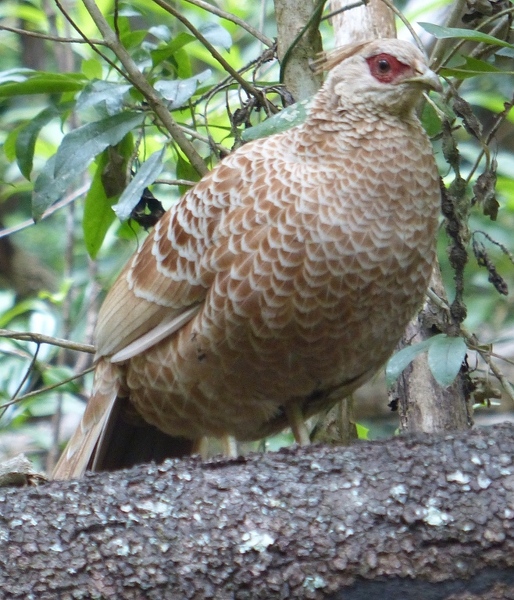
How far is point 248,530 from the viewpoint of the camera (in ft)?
6.73

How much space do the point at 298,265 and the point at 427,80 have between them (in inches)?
26.0

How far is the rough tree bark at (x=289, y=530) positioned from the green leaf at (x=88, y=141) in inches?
47.3

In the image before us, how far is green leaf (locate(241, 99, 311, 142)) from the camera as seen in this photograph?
2.81m

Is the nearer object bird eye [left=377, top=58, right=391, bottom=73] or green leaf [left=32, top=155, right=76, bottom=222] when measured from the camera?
bird eye [left=377, top=58, right=391, bottom=73]

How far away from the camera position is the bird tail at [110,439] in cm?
321

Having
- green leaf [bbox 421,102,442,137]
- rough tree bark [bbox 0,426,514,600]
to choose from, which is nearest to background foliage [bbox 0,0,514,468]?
green leaf [bbox 421,102,442,137]

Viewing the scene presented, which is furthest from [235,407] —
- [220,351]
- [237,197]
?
[237,197]

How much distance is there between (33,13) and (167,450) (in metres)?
2.98

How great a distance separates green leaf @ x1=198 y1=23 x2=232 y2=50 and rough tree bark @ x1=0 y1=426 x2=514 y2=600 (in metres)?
1.59

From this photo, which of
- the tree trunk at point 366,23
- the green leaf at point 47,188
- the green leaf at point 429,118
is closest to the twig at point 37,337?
the green leaf at point 47,188

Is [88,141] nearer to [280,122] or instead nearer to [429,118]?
[280,122]

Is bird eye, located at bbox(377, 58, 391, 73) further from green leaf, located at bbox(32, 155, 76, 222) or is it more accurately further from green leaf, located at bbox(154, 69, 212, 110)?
green leaf, located at bbox(32, 155, 76, 222)

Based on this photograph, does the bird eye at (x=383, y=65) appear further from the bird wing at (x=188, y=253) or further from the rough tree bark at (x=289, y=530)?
the rough tree bark at (x=289, y=530)

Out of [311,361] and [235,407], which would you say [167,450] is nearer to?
[235,407]
